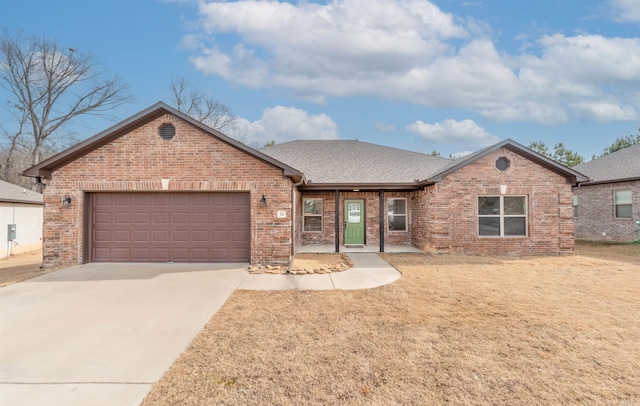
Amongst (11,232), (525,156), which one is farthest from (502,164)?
(11,232)

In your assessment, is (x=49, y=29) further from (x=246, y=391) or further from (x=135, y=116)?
(x=246, y=391)

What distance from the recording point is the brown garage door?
9.72 m

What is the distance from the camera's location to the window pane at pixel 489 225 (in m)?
11.8

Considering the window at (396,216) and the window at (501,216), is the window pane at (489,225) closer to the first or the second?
the window at (501,216)

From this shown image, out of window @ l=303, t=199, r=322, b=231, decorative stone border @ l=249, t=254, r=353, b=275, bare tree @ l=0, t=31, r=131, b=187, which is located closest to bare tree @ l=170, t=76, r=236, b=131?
bare tree @ l=0, t=31, r=131, b=187

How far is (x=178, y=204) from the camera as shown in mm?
9719

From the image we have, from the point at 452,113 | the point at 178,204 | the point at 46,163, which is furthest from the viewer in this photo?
the point at 452,113

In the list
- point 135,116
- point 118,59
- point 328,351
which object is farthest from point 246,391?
point 118,59

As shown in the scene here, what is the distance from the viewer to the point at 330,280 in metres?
7.84

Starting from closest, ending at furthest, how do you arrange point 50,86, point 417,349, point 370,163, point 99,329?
1. point 417,349
2. point 99,329
3. point 370,163
4. point 50,86

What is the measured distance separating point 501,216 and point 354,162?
6666 mm

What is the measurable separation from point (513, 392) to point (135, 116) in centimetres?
1049

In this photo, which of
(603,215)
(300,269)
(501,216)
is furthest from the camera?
(603,215)

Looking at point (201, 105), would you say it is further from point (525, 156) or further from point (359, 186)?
point (525, 156)
